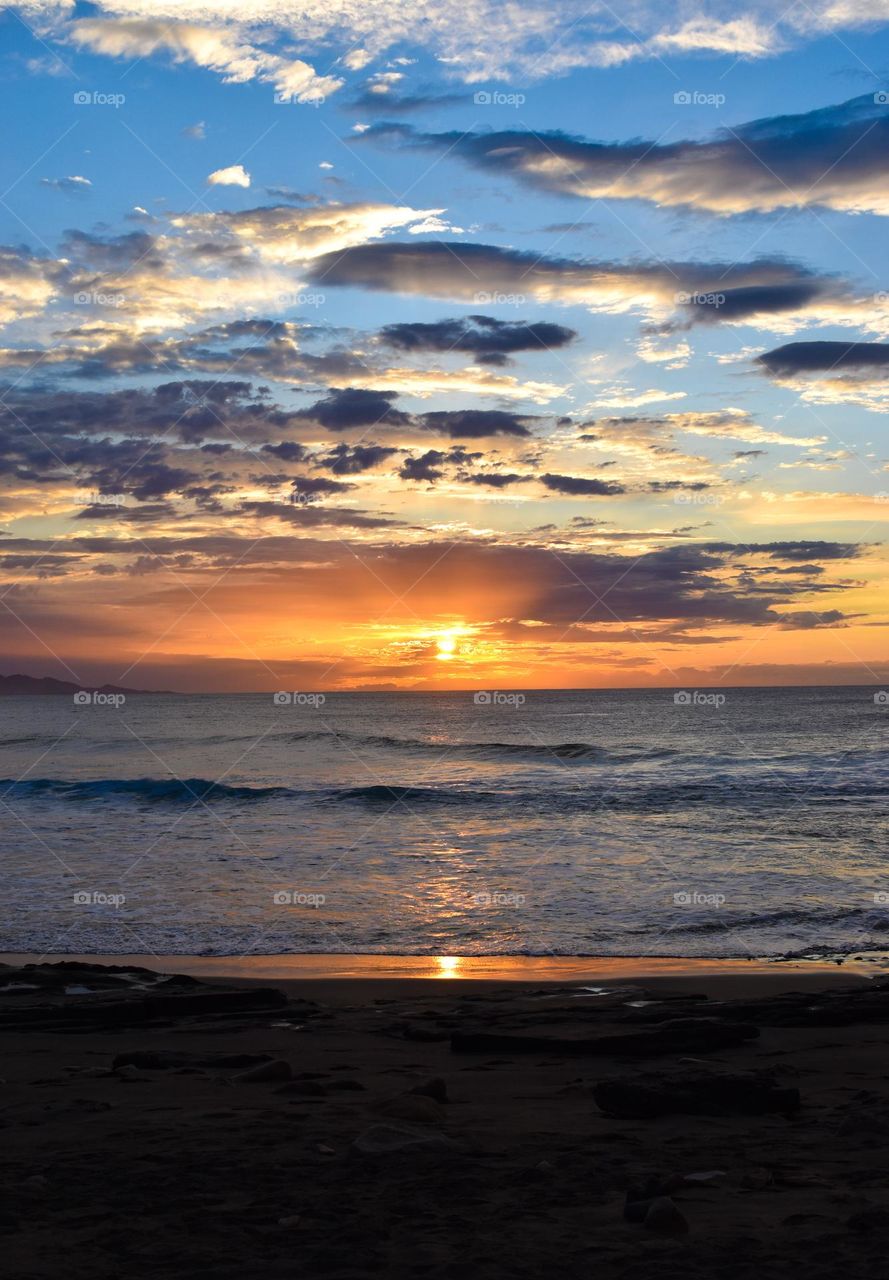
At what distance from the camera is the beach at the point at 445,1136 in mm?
3902

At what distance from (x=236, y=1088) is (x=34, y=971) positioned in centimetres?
595

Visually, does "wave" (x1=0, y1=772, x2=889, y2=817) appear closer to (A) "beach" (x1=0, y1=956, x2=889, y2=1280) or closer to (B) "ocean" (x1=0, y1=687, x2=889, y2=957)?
(B) "ocean" (x1=0, y1=687, x2=889, y2=957)

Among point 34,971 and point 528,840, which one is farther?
point 528,840

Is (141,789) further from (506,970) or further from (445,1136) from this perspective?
(445,1136)

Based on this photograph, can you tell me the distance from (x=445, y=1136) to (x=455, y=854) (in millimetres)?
17698

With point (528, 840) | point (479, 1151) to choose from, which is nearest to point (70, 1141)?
point (479, 1151)

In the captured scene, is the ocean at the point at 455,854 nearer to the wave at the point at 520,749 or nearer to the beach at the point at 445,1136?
the wave at the point at 520,749

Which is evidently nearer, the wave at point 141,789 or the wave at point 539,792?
the wave at point 539,792

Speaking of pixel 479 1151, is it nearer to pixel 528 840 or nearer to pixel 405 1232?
pixel 405 1232

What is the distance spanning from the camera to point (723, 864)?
67.6 ft

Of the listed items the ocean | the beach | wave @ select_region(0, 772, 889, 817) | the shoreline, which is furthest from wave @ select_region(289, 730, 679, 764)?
the beach

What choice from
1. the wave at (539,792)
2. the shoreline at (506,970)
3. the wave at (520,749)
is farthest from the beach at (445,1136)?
the wave at (520,749)

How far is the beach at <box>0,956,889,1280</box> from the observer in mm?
3902

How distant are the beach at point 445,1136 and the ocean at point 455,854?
488 cm
